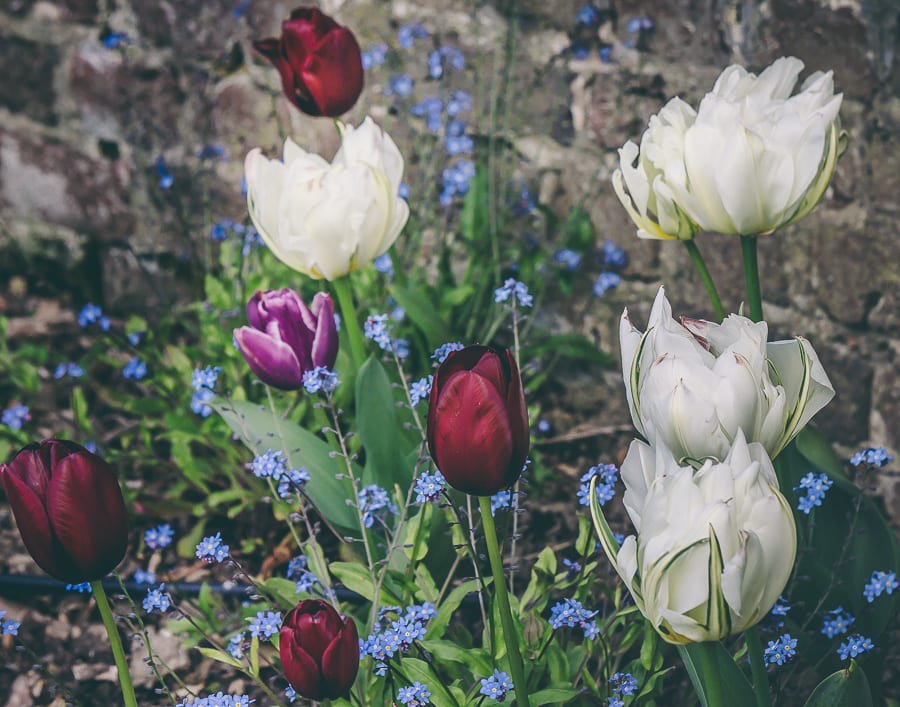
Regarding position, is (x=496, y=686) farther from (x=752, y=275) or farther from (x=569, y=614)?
(x=752, y=275)

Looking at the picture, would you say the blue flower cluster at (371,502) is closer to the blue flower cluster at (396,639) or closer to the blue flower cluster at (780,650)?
the blue flower cluster at (396,639)

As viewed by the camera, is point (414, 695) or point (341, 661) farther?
point (414, 695)

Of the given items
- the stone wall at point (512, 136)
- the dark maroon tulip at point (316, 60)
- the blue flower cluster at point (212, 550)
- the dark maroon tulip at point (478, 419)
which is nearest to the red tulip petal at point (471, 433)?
the dark maroon tulip at point (478, 419)

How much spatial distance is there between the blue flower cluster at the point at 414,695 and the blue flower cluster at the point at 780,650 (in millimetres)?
378

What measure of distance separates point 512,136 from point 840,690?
4.67ft

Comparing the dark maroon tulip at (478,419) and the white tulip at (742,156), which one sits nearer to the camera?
the dark maroon tulip at (478,419)

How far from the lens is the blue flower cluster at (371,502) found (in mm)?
1266

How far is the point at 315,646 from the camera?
2.92ft

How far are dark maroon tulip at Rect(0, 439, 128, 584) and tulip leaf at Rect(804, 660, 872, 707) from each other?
686 millimetres

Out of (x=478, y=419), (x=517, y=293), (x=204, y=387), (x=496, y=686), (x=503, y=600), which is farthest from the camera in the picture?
(x=204, y=387)

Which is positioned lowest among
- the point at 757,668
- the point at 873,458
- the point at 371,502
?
the point at 371,502

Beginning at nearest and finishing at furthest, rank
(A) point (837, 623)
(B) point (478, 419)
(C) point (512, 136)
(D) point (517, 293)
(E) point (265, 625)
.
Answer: (B) point (478, 419) < (E) point (265, 625) < (A) point (837, 623) < (D) point (517, 293) < (C) point (512, 136)

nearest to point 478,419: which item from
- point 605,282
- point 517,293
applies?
point 517,293

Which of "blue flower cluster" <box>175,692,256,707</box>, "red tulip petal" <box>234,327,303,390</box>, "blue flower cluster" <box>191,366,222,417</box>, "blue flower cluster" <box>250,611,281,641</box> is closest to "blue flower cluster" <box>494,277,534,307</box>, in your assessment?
"red tulip petal" <box>234,327,303,390</box>
